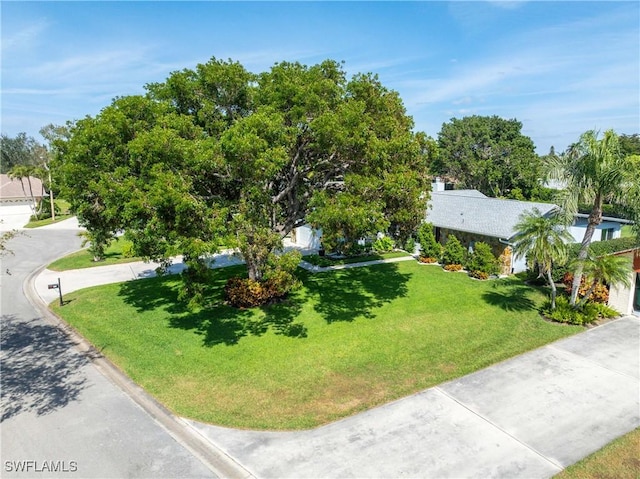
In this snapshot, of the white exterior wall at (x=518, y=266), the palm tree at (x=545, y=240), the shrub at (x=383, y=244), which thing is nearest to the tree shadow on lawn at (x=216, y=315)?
the palm tree at (x=545, y=240)

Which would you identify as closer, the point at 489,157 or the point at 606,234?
the point at 606,234

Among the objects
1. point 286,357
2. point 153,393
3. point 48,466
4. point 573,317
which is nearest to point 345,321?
point 286,357

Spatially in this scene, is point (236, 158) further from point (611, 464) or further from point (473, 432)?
point (611, 464)

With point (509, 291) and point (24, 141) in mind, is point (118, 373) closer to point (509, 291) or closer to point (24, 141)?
point (509, 291)

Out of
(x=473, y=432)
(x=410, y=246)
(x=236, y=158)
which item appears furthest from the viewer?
(x=410, y=246)

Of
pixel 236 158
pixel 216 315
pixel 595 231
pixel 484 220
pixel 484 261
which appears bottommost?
pixel 216 315

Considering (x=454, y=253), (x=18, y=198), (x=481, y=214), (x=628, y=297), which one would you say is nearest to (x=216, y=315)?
(x=454, y=253)
